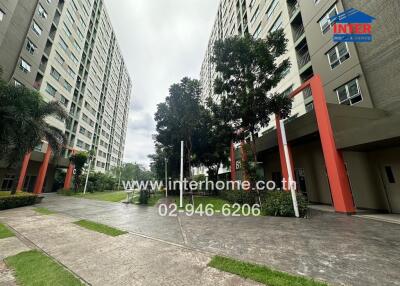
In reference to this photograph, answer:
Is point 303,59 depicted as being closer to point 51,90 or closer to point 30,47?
point 30,47

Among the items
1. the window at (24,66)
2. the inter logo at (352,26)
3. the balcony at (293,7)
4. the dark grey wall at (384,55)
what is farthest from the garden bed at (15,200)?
the balcony at (293,7)

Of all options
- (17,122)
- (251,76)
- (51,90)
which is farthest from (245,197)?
(51,90)

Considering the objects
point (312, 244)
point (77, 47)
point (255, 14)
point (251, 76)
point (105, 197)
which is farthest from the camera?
A: point (77, 47)

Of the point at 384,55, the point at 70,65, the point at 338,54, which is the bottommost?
the point at 384,55

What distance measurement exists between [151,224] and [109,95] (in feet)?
199

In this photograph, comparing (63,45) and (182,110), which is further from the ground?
(63,45)

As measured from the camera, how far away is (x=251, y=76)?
13.8 m

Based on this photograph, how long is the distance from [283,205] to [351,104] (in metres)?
9.21

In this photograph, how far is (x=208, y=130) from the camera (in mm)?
25562

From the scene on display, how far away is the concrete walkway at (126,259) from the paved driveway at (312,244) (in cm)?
82

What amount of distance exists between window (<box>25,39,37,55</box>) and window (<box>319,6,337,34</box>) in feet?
109

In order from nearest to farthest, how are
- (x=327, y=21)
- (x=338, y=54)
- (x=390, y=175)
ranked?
(x=390, y=175), (x=338, y=54), (x=327, y=21)

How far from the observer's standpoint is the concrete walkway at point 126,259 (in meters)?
3.68

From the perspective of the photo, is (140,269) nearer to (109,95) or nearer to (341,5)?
(341,5)
